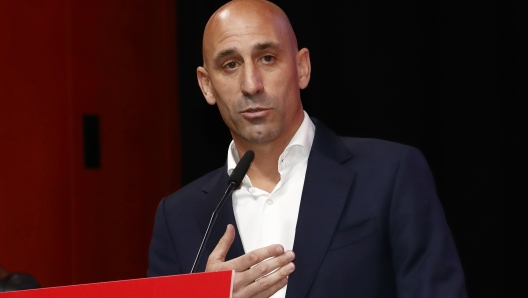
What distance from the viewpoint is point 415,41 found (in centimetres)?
348

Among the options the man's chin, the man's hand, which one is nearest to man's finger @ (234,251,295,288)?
the man's hand

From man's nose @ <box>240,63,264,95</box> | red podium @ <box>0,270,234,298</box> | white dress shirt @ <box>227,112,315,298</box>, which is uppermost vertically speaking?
man's nose @ <box>240,63,264,95</box>

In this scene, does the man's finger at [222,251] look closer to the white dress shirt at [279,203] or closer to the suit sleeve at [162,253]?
the white dress shirt at [279,203]

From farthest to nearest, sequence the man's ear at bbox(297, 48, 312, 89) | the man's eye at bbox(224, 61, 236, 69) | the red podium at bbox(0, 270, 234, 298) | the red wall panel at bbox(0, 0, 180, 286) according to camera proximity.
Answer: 1. the red wall panel at bbox(0, 0, 180, 286)
2. the man's ear at bbox(297, 48, 312, 89)
3. the man's eye at bbox(224, 61, 236, 69)
4. the red podium at bbox(0, 270, 234, 298)

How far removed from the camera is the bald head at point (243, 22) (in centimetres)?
218

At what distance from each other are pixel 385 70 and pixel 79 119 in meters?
1.41

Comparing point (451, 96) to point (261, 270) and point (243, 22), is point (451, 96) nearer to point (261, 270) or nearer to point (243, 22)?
point (243, 22)

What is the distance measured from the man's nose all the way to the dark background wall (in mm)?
1519

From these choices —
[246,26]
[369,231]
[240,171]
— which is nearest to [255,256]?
[240,171]

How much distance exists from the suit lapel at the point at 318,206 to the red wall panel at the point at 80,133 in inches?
67.2

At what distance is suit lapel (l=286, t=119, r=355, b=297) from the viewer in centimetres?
194

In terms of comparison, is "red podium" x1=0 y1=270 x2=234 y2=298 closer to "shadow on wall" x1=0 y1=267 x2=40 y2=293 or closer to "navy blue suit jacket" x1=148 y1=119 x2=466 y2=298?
"shadow on wall" x1=0 y1=267 x2=40 y2=293

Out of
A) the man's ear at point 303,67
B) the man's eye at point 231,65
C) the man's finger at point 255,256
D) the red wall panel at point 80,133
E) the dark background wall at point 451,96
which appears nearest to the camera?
the man's finger at point 255,256

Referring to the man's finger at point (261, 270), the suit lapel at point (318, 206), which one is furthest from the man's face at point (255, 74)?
the man's finger at point (261, 270)
